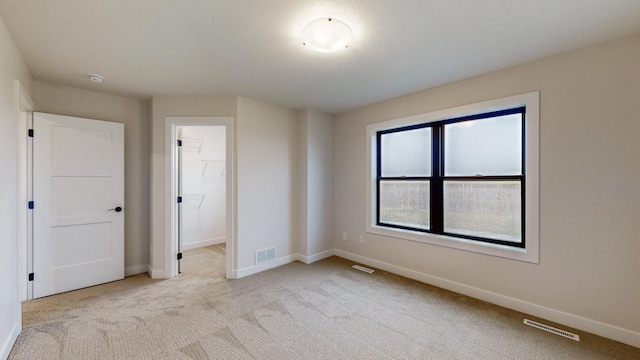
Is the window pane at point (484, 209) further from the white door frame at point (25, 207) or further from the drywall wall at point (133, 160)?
the white door frame at point (25, 207)

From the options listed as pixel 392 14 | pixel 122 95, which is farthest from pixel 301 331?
pixel 122 95

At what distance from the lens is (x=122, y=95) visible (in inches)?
136

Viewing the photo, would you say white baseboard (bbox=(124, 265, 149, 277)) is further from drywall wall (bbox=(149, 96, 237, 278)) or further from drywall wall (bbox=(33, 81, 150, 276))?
drywall wall (bbox=(149, 96, 237, 278))

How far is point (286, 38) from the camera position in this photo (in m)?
2.10

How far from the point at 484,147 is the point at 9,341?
457cm

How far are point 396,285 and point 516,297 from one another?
1.18 m

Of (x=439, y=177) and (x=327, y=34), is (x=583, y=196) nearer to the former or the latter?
(x=439, y=177)

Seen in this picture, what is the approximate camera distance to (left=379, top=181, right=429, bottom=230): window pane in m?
3.54

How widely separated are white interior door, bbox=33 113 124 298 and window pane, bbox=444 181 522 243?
164 inches

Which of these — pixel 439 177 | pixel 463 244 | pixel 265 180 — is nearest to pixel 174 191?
pixel 265 180

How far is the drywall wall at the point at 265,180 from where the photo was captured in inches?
141

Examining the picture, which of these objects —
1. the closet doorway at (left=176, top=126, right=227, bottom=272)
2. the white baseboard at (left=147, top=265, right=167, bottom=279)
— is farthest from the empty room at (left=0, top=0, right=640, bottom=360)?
the closet doorway at (left=176, top=126, right=227, bottom=272)

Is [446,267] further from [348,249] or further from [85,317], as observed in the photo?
[85,317]

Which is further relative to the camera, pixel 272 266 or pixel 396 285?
pixel 272 266
